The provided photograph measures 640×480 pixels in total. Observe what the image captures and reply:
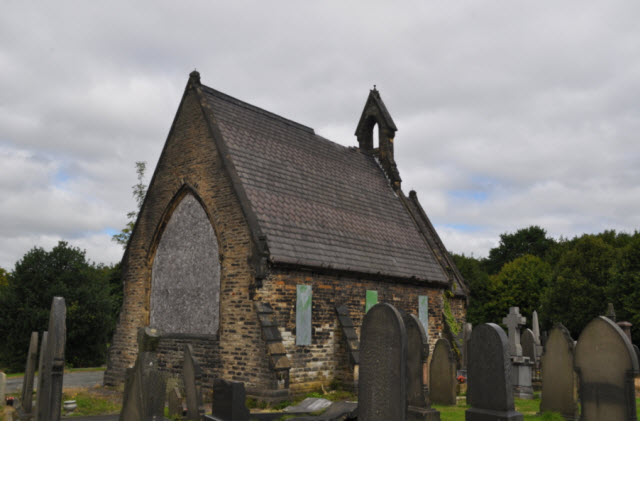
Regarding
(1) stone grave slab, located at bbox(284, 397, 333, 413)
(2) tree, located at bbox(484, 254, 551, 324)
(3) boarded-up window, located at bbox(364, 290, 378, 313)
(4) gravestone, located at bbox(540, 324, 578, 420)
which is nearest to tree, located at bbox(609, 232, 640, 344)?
(2) tree, located at bbox(484, 254, 551, 324)

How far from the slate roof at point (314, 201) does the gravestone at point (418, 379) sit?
18.9ft

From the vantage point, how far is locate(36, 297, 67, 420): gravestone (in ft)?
25.2

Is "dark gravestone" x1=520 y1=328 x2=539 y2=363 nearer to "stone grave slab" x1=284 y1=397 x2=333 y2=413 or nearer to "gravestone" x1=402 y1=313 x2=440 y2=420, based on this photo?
"stone grave slab" x1=284 y1=397 x2=333 y2=413

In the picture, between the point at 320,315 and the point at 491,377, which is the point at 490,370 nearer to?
the point at 491,377

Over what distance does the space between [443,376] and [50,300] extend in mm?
22092

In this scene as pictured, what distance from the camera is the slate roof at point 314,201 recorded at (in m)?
15.0

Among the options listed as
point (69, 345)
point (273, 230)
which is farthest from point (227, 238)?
point (69, 345)

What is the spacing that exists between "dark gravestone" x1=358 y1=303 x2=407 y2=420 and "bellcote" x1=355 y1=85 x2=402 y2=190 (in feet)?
55.8

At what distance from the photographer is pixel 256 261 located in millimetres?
13461

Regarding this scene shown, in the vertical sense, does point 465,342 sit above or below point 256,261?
below

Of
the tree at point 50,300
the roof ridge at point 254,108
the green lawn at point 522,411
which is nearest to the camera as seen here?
the green lawn at point 522,411

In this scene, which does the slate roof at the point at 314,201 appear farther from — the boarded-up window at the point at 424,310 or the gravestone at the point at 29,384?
the gravestone at the point at 29,384

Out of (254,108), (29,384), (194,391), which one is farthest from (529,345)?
(29,384)

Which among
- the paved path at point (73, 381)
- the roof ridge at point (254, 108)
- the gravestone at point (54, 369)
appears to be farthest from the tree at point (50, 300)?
the gravestone at point (54, 369)
